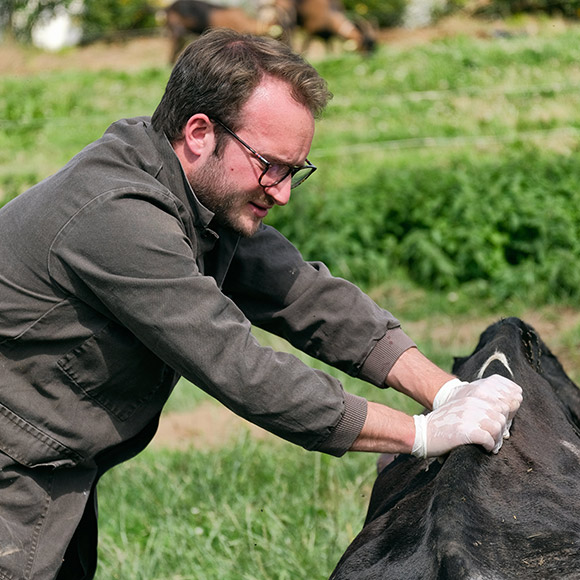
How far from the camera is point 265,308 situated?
2.95m

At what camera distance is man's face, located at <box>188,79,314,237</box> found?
246 cm

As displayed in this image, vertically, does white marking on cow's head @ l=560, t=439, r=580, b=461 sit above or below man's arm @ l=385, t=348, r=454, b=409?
above

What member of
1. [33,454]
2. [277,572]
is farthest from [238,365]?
[277,572]

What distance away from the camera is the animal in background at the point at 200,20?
65.1ft

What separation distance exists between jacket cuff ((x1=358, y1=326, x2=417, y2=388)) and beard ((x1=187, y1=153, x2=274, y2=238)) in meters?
0.56

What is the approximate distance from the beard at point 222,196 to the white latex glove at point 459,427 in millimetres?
699

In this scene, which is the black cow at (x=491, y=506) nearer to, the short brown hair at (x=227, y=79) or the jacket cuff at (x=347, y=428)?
the jacket cuff at (x=347, y=428)

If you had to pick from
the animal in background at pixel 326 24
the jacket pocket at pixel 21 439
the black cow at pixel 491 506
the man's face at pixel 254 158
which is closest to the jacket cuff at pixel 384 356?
the black cow at pixel 491 506

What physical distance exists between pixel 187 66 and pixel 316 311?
804 mm

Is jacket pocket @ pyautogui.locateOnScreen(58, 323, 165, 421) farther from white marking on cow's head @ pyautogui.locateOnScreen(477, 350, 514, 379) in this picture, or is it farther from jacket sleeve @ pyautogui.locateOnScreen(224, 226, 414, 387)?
white marking on cow's head @ pyautogui.locateOnScreen(477, 350, 514, 379)

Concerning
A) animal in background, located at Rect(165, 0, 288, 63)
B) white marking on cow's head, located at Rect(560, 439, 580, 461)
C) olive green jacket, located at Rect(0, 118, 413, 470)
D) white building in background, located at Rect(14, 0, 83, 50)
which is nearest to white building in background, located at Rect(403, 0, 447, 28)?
animal in background, located at Rect(165, 0, 288, 63)

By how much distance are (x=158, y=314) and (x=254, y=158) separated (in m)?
0.51

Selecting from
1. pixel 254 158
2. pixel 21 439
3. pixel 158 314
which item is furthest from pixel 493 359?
pixel 21 439

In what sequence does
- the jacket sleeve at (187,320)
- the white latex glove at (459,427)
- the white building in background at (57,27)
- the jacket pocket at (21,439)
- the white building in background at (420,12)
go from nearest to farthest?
the white latex glove at (459,427)
the jacket sleeve at (187,320)
the jacket pocket at (21,439)
the white building in background at (420,12)
the white building in background at (57,27)
